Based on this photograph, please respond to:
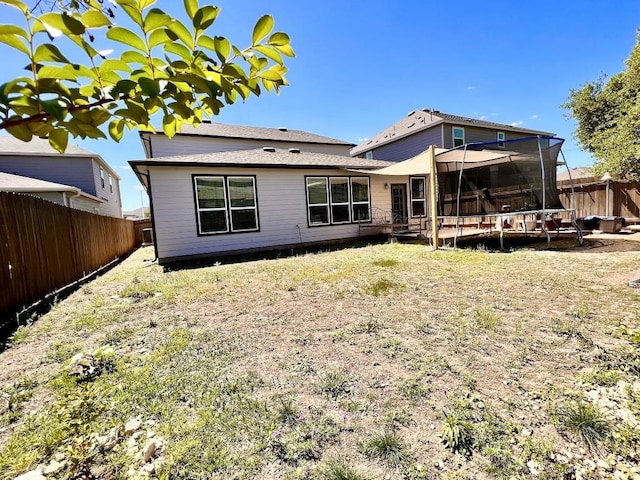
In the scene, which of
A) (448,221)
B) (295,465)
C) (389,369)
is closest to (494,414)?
(389,369)

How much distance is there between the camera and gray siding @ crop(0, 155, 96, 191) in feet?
48.1

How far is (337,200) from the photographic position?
36.0 feet

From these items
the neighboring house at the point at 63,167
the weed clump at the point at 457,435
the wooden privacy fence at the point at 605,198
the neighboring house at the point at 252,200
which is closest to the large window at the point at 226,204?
the neighboring house at the point at 252,200

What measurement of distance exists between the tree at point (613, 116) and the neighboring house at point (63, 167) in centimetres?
2351

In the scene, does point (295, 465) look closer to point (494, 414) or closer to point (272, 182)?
point (494, 414)

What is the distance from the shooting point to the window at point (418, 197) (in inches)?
500

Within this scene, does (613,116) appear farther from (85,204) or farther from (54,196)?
(85,204)

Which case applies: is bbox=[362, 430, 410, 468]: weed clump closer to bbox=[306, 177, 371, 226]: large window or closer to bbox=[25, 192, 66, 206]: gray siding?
bbox=[306, 177, 371, 226]: large window

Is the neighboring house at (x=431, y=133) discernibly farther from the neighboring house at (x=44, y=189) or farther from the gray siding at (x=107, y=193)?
the neighboring house at (x=44, y=189)

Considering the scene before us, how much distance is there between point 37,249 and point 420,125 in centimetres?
1805

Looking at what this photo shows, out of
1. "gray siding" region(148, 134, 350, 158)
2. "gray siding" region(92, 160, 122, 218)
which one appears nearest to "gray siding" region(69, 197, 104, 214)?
"gray siding" region(92, 160, 122, 218)

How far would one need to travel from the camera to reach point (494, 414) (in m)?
1.86

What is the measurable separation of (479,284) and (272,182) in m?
7.04

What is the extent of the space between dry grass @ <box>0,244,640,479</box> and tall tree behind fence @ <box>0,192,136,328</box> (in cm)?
62
